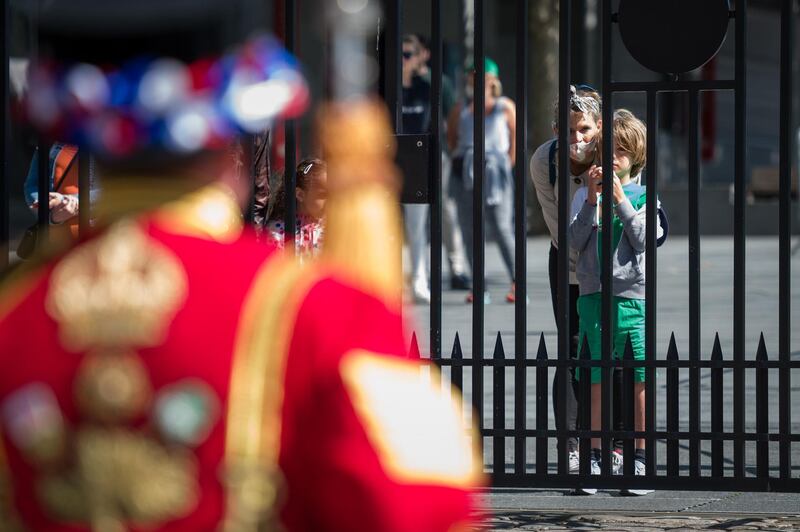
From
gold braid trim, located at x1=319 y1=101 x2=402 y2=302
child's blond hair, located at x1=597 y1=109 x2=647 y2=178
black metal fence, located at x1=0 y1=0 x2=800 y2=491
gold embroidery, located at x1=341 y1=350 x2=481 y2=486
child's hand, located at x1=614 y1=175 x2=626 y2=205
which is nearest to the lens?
gold embroidery, located at x1=341 y1=350 x2=481 y2=486

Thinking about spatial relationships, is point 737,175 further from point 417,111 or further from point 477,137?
point 417,111

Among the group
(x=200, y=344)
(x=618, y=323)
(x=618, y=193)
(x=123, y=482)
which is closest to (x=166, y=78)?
(x=200, y=344)

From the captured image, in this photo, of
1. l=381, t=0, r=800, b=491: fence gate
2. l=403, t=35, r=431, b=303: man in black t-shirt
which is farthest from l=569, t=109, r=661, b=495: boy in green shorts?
l=403, t=35, r=431, b=303: man in black t-shirt

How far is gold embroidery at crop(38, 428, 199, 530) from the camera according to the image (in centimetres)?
168

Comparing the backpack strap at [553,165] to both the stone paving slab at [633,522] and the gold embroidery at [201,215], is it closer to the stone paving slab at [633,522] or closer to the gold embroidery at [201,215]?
the stone paving slab at [633,522]

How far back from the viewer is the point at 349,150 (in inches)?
69.1

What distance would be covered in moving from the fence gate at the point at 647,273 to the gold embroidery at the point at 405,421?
11.6 feet

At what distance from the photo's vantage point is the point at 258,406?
167 centimetres

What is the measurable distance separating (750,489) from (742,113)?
1304 millimetres

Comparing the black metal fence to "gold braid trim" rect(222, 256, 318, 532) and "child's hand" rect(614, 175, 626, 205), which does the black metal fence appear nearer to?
"child's hand" rect(614, 175, 626, 205)

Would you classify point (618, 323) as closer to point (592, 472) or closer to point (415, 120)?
point (592, 472)

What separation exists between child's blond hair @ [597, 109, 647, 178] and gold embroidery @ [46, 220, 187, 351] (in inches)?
162

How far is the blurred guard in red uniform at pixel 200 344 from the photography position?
5.42 feet

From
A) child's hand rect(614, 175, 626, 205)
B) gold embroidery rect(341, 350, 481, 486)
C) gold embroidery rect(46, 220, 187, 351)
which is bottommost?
gold embroidery rect(341, 350, 481, 486)
